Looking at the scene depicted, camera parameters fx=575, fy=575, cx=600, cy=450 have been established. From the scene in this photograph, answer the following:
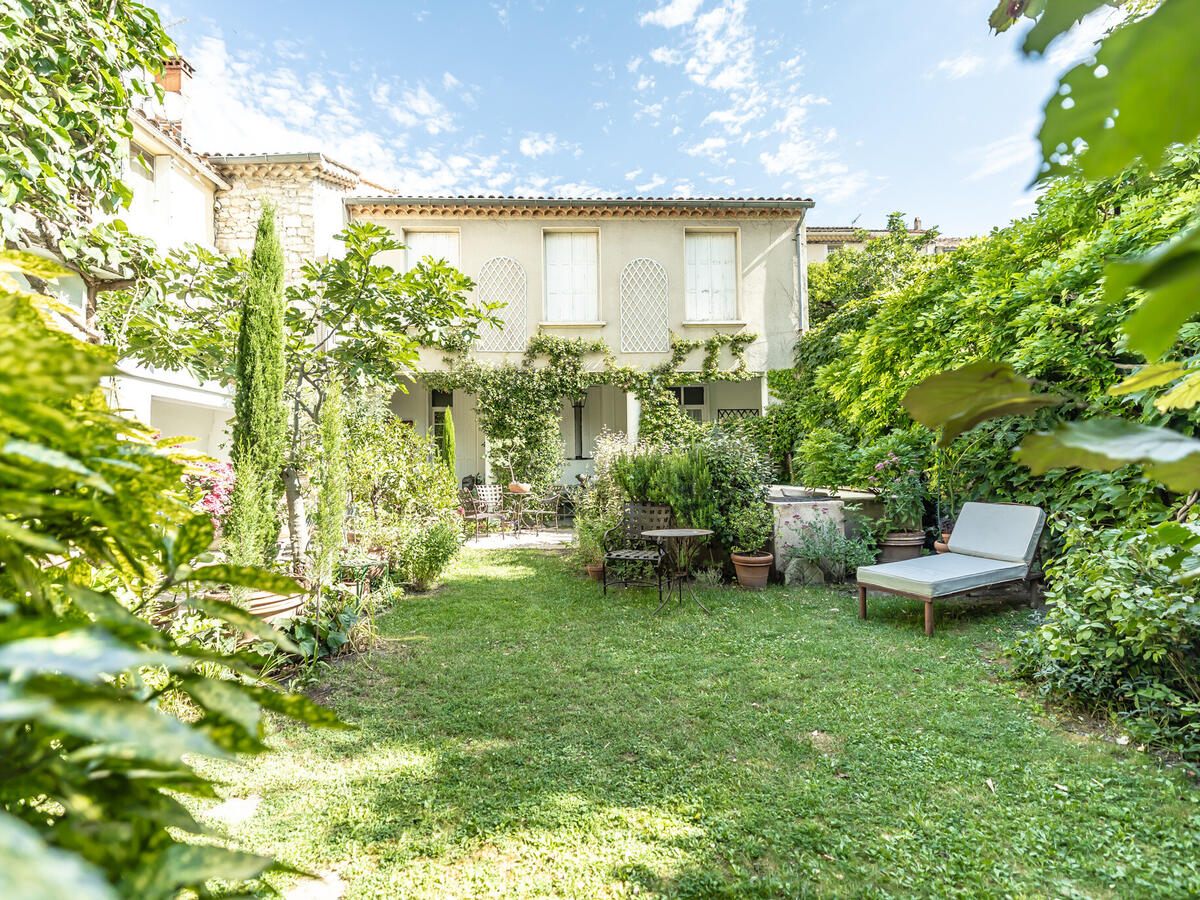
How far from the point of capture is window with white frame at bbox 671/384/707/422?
46.6 feet

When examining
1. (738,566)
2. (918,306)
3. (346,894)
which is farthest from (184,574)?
(918,306)

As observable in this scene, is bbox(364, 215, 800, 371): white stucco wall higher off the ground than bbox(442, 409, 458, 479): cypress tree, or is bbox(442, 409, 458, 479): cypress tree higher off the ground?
bbox(364, 215, 800, 371): white stucco wall

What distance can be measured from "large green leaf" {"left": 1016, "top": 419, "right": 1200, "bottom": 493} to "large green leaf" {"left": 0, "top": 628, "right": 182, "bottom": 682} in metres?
0.53

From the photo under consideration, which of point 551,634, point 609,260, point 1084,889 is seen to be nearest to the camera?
point 1084,889

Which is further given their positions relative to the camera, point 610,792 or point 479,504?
point 479,504

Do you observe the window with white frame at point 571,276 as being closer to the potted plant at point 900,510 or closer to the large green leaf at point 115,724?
the potted plant at point 900,510

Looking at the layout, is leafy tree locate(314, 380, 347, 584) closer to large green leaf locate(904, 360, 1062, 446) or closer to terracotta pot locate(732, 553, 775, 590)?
terracotta pot locate(732, 553, 775, 590)

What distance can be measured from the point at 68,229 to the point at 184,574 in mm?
3787

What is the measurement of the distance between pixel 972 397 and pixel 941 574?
502 centimetres

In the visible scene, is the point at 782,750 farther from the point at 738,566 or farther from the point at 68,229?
the point at 68,229

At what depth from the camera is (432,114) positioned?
12812 millimetres

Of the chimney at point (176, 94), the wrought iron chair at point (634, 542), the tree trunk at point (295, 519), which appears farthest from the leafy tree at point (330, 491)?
the chimney at point (176, 94)

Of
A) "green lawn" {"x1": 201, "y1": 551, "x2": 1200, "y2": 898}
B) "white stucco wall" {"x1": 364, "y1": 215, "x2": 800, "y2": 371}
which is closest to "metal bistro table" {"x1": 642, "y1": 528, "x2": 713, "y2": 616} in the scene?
"green lawn" {"x1": 201, "y1": 551, "x2": 1200, "y2": 898}

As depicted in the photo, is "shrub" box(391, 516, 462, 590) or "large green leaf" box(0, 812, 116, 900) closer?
"large green leaf" box(0, 812, 116, 900)
